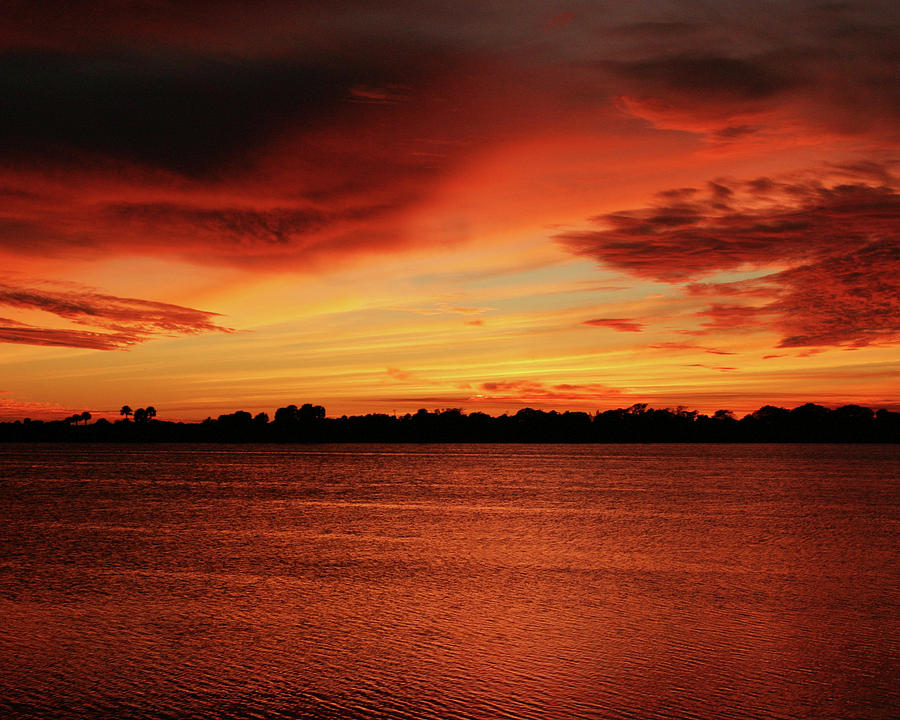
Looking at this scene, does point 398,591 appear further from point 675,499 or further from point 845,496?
point 845,496

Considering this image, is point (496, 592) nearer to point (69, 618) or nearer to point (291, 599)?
point (291, 599)

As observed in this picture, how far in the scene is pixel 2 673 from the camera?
14.7 meters

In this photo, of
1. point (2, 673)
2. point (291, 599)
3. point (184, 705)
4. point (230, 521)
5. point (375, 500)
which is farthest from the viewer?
point (375, 500)

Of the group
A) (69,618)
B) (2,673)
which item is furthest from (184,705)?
(69,618)

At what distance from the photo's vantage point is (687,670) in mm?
15086

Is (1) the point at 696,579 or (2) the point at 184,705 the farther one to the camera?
(1) the point at 696,579

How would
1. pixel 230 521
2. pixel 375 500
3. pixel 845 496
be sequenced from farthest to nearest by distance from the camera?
pixel 845 496, pixel 375 500, pixel 230 521

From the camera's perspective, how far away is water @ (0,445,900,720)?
1359 centimetres

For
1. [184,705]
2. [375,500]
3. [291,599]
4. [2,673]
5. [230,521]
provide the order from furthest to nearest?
[375,500] < [230,521] < [291,599] < [2,673] < [184,705]

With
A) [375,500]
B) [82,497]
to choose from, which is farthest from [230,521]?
[82,497]

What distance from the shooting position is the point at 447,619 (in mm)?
19688

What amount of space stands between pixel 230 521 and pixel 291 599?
25.4 m

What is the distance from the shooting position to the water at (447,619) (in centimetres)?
1359

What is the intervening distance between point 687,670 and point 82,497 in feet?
198
